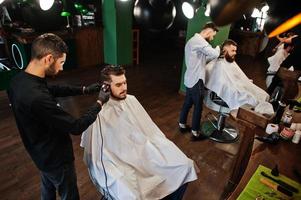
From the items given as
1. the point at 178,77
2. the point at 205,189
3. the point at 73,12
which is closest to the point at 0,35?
the point at 73,12

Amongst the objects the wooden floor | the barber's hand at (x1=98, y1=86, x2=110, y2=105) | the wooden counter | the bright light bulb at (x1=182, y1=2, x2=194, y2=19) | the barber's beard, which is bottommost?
the wooden floor

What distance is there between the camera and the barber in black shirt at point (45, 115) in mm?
1214

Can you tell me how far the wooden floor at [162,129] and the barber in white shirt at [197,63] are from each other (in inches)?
12.4

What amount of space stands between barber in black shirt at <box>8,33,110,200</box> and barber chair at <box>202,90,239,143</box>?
5.60 feet

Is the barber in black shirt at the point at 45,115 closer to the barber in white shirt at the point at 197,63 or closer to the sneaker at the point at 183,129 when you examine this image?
the barber in white shirt at the point at 197,63

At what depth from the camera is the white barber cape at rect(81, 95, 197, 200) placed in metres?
1.42

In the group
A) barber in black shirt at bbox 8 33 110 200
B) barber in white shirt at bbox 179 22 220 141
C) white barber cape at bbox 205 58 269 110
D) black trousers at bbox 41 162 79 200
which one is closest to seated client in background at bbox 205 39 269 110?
white barber cape at bbox 205 58 269 110

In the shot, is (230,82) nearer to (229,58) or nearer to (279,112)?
(229,58)

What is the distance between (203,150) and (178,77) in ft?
8.15

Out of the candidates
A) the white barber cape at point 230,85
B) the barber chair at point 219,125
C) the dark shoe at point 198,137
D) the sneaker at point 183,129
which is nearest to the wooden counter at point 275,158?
the white barber cape at point 230,85

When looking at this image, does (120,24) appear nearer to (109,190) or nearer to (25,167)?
(25,167)

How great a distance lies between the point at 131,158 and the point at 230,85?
166 cm

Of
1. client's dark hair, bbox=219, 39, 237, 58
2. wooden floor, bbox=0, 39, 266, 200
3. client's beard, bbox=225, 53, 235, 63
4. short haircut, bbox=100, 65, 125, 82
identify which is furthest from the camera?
client's beard, bbox=225, 53, 235, 63

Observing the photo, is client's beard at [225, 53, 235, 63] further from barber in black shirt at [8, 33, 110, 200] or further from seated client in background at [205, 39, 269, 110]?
barber in black shirt at [8, 33, 110, 200]
